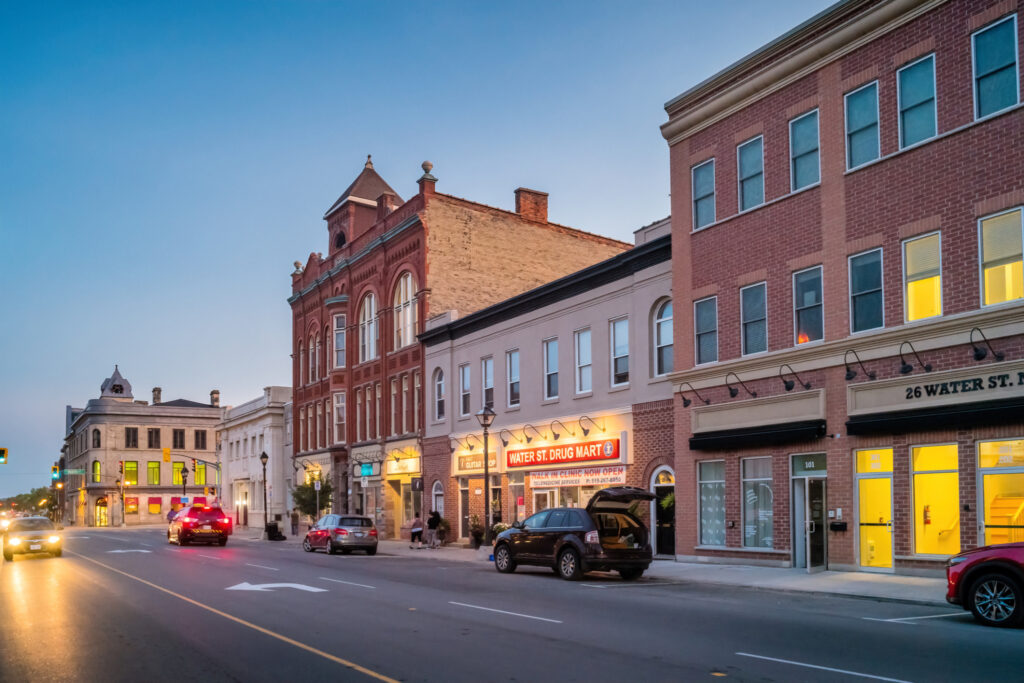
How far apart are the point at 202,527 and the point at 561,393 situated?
16.5 meters

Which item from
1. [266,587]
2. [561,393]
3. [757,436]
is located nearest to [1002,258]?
[757,436]

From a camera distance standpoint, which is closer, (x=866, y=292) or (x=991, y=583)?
(x=991, y=583)

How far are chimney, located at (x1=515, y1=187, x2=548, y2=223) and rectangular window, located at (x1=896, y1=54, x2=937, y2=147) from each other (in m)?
27.5

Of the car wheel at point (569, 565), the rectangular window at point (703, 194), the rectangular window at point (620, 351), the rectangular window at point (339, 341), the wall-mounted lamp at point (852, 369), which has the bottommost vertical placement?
the car wheel at point (569, 565)

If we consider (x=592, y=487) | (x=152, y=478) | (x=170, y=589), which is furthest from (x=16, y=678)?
(x=152, y=478)

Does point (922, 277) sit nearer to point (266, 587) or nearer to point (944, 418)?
point (944, 418)

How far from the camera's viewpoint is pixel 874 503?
20.4 meters

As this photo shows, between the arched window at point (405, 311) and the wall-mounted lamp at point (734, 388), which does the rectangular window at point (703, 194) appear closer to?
the wall-mounted lamp at point (734, 388)

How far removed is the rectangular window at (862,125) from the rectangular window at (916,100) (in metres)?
0.64

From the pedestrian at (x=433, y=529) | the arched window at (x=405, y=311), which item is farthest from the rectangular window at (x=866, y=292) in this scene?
the arched window at (x=405, y=311)

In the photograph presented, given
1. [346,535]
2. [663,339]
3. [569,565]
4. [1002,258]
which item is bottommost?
[346,535]

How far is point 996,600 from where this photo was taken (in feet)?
43.0

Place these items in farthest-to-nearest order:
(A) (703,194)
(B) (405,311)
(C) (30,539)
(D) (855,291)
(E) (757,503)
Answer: (B) (405,311) → (C) (30,539) → (A) (703,194) → (E) (757,503) → (D) (855,291)

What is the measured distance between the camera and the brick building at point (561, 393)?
27.9m
